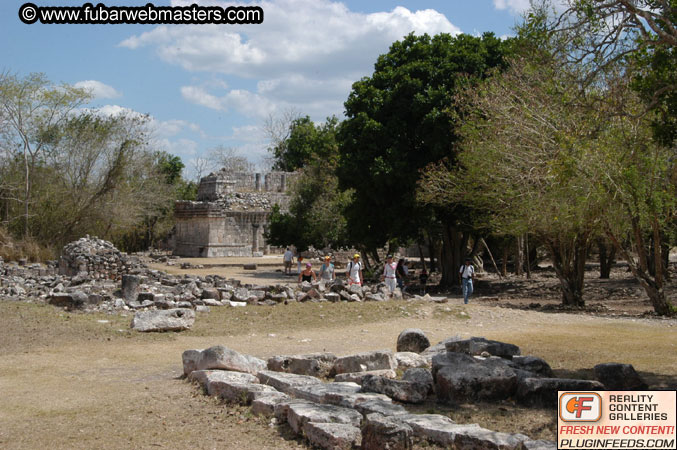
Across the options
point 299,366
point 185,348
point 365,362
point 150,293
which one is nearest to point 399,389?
point 365,362

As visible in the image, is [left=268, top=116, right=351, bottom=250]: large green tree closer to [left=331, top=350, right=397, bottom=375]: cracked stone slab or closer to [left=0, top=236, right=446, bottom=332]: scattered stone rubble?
[left=0, top=236, right=446, bottom=332]: scattered stone rubble

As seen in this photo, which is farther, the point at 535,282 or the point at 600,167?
the point at 535,282

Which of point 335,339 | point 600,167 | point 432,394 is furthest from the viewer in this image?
point 600,167

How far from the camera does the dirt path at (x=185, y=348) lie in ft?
20.8

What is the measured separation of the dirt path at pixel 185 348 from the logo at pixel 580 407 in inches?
96.0

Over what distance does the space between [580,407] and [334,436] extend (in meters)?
2.17

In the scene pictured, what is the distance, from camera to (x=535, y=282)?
25.9 meters

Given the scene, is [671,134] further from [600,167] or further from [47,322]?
[47,322]

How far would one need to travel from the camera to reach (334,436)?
563 centimetres

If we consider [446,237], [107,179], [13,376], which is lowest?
[13,376]

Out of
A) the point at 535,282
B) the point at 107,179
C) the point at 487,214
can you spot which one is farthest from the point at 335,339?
the point at 107,179

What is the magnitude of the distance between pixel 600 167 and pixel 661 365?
17.6ft

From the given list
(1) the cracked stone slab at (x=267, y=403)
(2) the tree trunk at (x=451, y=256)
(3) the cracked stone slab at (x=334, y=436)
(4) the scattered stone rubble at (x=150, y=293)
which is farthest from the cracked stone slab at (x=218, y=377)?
(2) the tree trunk at (x=451, y=256)

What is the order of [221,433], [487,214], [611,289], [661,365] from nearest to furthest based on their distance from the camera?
[221,433] → [661,365] → [487,214] → [611,289]
